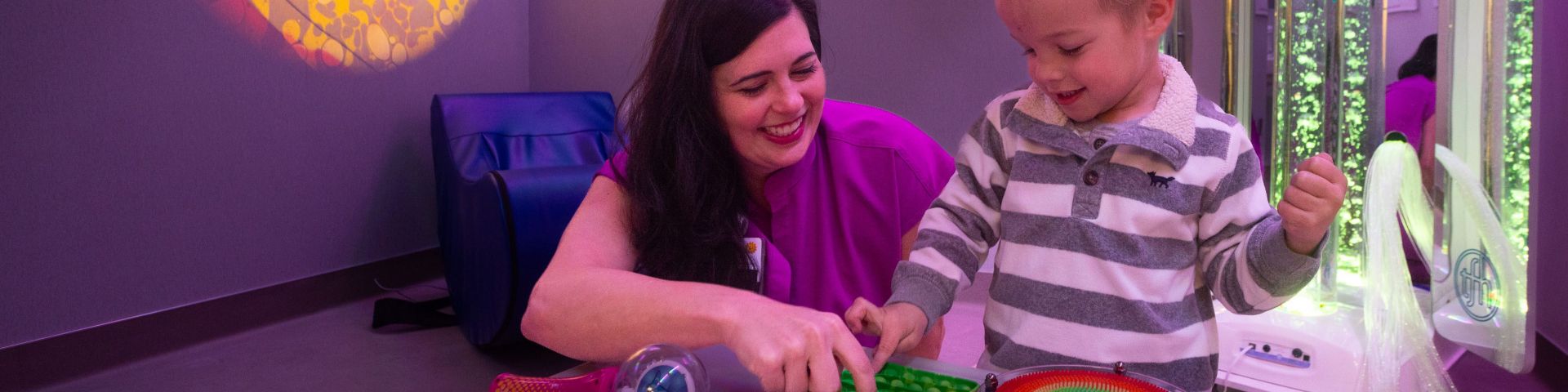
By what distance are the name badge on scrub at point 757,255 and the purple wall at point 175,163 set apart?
2540 mm

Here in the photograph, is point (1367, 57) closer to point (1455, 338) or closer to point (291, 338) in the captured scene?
point (1455, 338)

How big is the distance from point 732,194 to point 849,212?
0.20 meters

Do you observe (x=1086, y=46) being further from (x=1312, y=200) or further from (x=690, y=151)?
(x=690, y=151)

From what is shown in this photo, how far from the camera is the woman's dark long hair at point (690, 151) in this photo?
128cm

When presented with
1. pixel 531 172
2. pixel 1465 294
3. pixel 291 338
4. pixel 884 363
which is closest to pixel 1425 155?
pixel 1465 294

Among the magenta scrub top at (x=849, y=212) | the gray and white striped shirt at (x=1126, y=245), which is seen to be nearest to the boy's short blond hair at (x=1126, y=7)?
the gray and white striped shirt at (x=1126, y=245)

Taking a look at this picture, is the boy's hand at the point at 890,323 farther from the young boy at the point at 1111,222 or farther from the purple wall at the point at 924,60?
the purple wall at the point at 924,60

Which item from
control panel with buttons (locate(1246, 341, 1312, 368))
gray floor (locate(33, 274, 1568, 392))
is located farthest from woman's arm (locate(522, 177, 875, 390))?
gray floor (locate(33, 274, 1568, 392))

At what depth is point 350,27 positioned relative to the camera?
377cm

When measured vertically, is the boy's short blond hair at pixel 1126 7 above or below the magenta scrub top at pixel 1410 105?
above

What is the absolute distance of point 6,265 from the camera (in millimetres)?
2811

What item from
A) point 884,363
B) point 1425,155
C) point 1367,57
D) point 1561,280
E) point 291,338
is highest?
point 1367,57

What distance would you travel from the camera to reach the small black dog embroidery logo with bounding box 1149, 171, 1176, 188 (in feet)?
3.45

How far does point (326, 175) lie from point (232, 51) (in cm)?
58
